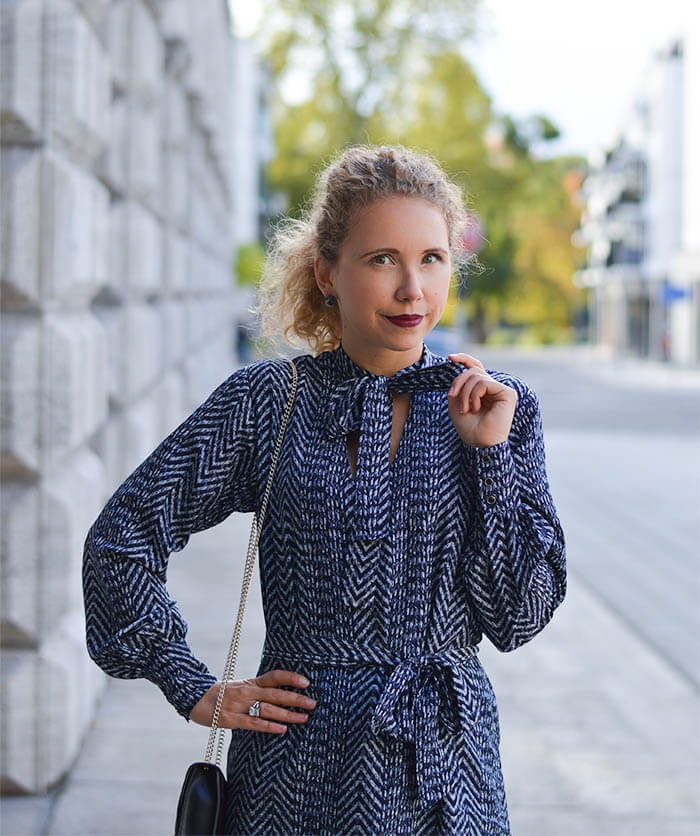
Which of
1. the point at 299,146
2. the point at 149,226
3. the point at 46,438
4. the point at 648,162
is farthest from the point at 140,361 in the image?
the point at 648,162

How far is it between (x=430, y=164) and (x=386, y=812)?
1006 mm

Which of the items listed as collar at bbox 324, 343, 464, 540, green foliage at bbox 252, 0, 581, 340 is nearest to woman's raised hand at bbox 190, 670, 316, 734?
collar at bbox 324, 343, 464, 540

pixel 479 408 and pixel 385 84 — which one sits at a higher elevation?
pixel 385 84

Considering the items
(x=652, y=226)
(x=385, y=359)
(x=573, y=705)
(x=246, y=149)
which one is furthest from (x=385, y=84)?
(x=385, y=359)

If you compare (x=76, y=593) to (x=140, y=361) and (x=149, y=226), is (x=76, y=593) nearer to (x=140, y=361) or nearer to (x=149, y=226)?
(x=140, y=361)

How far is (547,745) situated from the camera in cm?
544

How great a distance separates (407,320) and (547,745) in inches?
144

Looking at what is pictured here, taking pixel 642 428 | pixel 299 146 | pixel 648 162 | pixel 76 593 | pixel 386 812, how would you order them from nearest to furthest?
pixel 386 812
pixel 76 593
pixel 642 428
pixel 299 146
pixel 648 162

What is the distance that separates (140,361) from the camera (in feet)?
24.9

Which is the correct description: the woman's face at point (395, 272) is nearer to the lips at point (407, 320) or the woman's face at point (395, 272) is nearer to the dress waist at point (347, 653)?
the lips at point (407, 320)

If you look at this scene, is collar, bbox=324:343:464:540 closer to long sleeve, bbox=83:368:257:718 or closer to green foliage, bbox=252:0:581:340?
long sleeve, bbox=83:368:257:718

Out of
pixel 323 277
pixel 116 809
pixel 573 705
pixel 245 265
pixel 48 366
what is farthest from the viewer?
pixel 245 265

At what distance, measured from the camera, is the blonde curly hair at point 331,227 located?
7.20 feet

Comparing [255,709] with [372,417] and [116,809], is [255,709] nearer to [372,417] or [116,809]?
[372,417]
